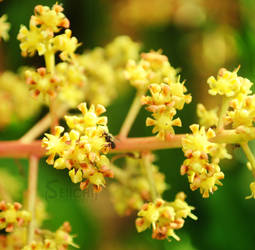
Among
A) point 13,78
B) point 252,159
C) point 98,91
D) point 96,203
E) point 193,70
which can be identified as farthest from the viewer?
point 96,203

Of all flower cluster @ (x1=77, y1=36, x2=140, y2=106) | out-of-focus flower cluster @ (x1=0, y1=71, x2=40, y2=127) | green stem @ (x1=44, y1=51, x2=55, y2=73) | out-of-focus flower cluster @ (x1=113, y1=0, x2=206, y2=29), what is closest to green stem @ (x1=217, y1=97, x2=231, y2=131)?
green stem @ (x1=44, y1=51, x2=55, y2=73)

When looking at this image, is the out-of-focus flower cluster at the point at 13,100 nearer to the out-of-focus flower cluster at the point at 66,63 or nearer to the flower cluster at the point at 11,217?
the out-of-focus flower cluster at the point at 66,63

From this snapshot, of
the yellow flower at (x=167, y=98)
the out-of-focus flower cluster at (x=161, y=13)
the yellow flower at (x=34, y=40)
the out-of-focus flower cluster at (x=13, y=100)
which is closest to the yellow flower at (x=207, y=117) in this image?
the yellow flower at (x=167, y=98)

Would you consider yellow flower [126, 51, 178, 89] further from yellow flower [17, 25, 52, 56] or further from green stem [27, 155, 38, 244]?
green stem [27, 155, 38, 244]

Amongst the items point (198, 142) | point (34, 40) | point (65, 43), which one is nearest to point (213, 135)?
point (198, 142)

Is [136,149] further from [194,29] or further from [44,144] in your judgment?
[194,29]

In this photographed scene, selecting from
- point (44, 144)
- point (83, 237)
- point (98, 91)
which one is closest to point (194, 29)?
point (98, 91)
